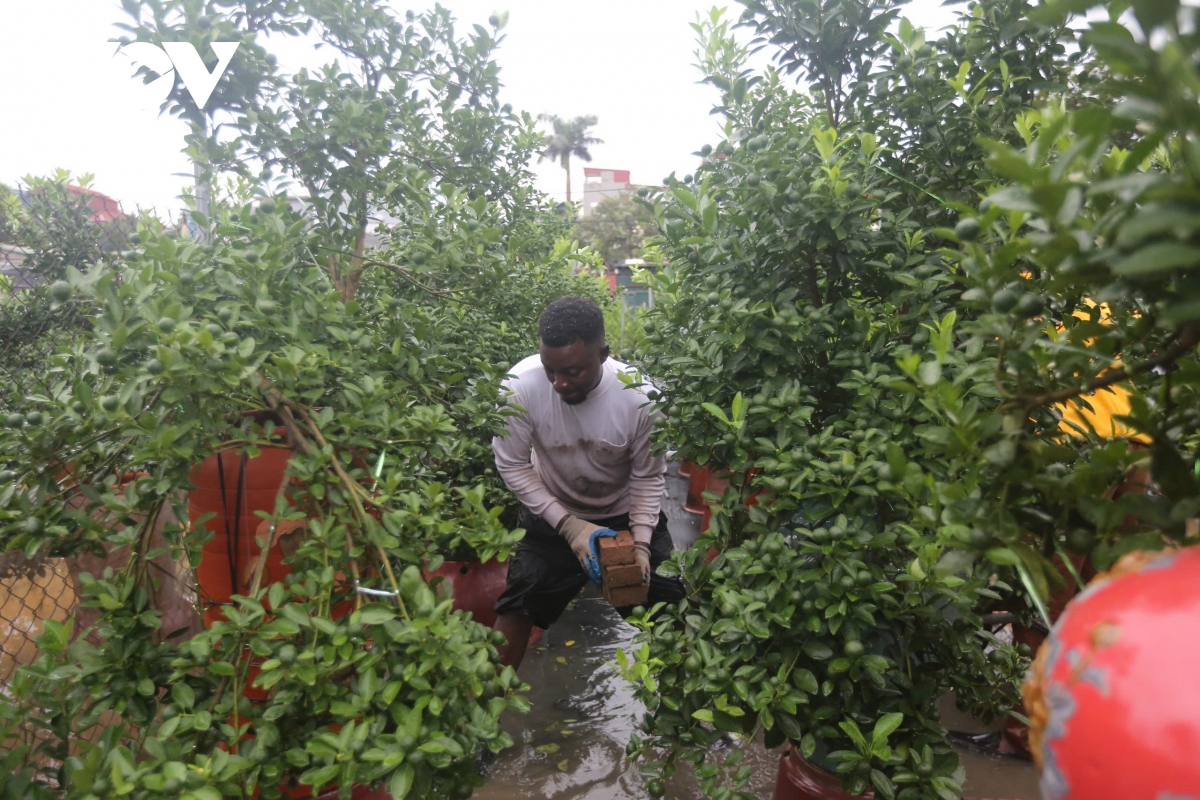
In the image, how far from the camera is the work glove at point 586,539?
10.3 feet

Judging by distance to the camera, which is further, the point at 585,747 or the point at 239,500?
the point at 585,747

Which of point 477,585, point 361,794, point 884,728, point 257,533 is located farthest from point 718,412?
point 477,585

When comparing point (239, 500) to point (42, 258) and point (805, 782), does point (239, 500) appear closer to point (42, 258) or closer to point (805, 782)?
point (805, 782)

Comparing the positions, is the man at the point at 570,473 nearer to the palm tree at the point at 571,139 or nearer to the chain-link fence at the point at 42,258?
the chain-link fence at the point at 42,258

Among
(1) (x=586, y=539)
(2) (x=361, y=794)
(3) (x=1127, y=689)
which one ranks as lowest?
(2) (x=361, y=794)

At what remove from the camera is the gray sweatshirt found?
11.0 ft

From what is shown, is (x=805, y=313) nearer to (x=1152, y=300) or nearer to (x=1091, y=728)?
(x=1152, y=300)

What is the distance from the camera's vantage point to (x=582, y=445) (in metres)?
3.42

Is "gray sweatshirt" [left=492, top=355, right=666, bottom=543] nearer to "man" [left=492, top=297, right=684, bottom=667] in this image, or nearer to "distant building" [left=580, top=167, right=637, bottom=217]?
"man" [left=492, top=297, right=684, bottom=667]

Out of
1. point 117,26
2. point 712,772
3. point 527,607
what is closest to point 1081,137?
point 712,772

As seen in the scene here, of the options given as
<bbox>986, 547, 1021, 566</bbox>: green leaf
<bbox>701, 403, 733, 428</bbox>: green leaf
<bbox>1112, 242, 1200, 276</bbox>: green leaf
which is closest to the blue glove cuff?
<bbox>701, 403, 733, 428</bbox>: green leaf

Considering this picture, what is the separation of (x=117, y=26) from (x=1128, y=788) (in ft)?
9.87

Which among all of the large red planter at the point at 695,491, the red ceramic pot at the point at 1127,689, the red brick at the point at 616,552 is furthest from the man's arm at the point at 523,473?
the large red planter at the point at 695,491

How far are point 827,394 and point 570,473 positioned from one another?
152 cm
